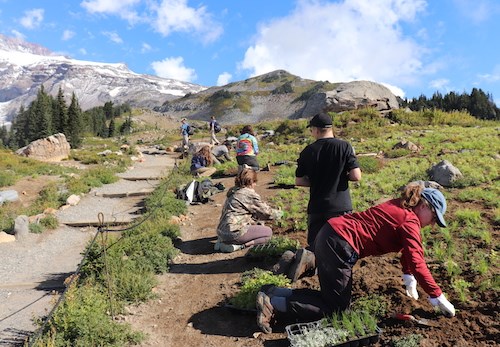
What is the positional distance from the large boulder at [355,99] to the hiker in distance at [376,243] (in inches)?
1176

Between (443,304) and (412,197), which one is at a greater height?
(412,197)

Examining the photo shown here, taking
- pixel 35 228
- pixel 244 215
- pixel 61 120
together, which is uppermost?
pixel 61 120

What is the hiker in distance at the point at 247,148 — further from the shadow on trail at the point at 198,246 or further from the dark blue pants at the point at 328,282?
the dark blue pants at the point at 328,282

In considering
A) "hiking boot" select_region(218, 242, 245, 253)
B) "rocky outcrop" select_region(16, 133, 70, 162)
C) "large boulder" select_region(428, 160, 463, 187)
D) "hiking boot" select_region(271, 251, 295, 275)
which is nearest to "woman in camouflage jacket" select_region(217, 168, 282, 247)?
"hiking boot" select_region(218, 242, 245, 253)

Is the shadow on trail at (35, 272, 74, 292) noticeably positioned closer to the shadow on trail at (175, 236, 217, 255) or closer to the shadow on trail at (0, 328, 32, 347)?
the shadow on trail at (0, 328, 32, 347)

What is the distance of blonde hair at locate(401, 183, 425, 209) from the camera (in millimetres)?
4348

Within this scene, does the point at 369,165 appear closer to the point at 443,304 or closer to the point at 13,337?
the point at 443,304

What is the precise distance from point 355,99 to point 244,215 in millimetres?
28348

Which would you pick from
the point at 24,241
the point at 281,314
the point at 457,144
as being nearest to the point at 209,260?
the point at 281,314

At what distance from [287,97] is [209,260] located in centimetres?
8741

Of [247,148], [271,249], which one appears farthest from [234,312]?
[247,148]

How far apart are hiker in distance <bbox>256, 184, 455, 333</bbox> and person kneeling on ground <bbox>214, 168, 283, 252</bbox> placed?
3066mm

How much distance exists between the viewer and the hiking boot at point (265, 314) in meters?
5.00

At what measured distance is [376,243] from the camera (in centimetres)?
449
